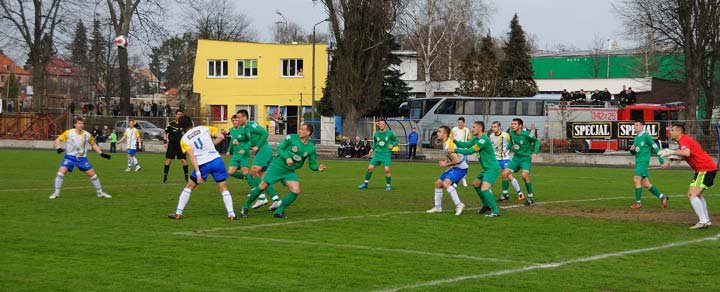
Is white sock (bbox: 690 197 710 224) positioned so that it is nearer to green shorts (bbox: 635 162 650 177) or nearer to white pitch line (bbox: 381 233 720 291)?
white pitch line (bbox: 381 233 720 291)

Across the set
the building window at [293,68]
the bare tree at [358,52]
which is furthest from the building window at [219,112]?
the bare tree at [358,52]

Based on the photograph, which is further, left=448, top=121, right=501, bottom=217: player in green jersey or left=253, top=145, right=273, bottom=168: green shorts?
left=253, top=145, right=273, bottom=168: green shorts

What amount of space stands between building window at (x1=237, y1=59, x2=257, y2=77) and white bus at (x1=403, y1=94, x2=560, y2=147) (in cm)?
2304

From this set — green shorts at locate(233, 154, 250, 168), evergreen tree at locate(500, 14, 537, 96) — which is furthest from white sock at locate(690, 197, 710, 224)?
evergreen tree at locate(500, 14, 537, 96)

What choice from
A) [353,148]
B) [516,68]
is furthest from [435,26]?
[353,148]

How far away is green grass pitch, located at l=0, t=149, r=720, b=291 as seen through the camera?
35.5 feet

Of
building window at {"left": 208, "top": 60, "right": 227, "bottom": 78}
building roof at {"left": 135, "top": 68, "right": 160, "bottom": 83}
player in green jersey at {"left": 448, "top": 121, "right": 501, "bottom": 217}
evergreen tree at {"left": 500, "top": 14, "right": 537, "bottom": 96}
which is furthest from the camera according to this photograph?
building roof at {"left": 135, "top": 68, "right": 160, "bottom": 83}

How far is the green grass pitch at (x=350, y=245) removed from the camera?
10.8 meters

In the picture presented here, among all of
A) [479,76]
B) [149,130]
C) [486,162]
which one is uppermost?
[479,76]

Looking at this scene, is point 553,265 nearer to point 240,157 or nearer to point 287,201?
point 287,201

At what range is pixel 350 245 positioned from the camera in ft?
45.6

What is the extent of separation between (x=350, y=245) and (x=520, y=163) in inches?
356

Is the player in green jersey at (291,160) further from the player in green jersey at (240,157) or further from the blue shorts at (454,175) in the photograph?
the player in green jersey at (240,157)

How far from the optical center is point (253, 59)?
78938 millimetres
